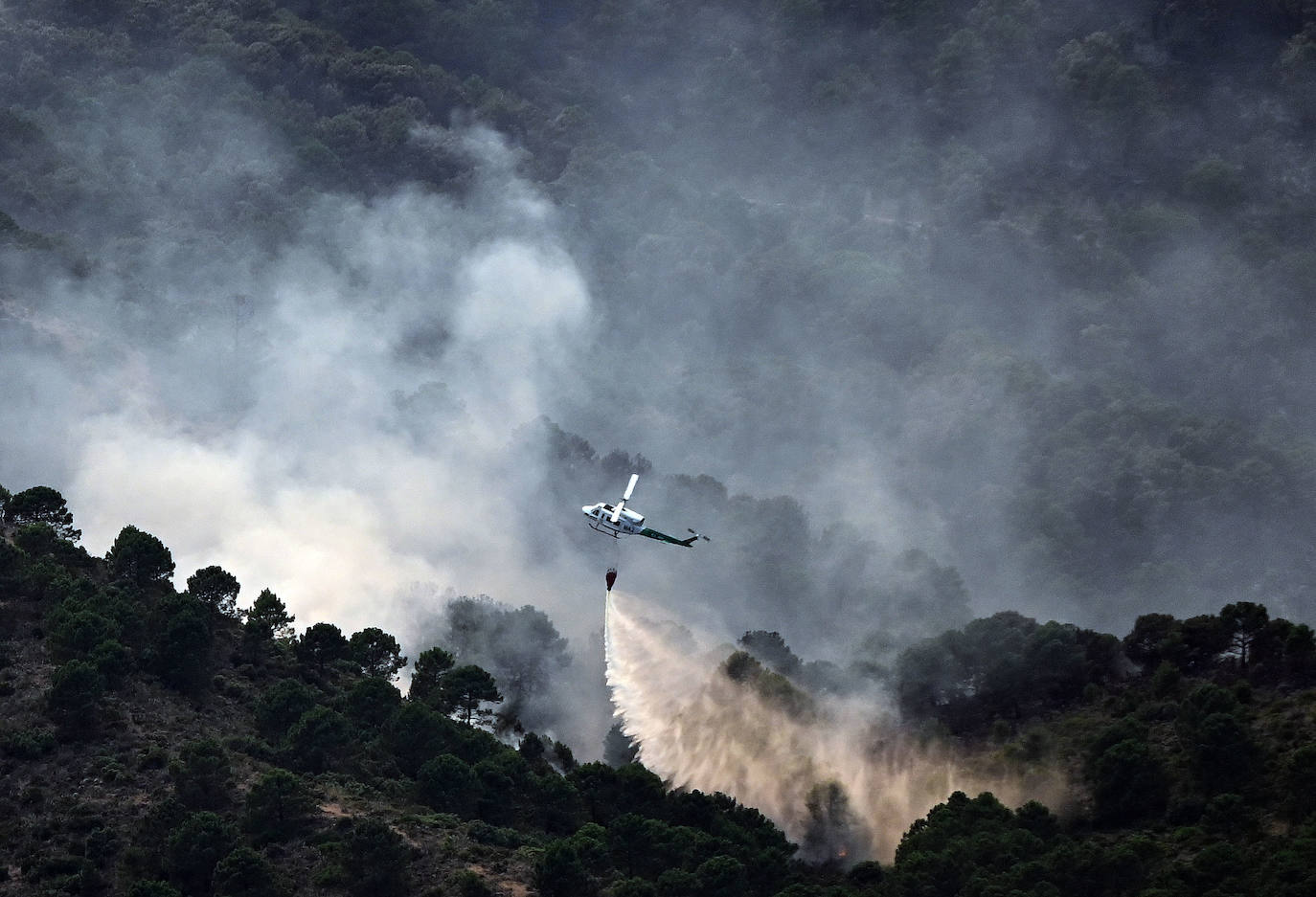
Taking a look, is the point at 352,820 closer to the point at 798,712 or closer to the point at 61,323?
the point at 798,712

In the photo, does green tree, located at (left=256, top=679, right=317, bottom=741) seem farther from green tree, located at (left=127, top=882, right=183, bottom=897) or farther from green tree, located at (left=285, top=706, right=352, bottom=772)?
green tree, located at (left=127, top=882, right=183, bottom=897)

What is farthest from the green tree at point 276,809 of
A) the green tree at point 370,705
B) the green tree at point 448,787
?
the green tree at point 370,705

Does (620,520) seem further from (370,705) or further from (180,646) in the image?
(180,646)

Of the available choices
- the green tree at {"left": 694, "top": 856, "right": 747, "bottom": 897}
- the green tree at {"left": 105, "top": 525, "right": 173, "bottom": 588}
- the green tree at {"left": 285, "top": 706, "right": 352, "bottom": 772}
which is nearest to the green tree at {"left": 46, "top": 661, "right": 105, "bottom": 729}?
the green tree at {"left": 285, "top": 706, "right": 352, "bottom": 772}

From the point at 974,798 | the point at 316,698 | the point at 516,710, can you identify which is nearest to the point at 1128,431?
the point at 516,710

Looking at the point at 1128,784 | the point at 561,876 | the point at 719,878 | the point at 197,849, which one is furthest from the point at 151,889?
the point at 1128,784
